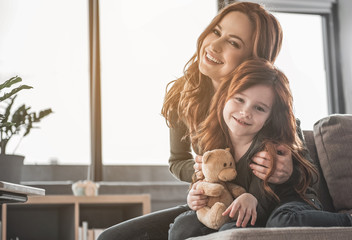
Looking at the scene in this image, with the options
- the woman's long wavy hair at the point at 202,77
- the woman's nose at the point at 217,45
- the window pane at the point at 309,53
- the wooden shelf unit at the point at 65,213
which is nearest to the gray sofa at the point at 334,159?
the woman's long wavy hair at the point at 202,77

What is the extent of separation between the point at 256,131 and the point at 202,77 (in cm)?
25

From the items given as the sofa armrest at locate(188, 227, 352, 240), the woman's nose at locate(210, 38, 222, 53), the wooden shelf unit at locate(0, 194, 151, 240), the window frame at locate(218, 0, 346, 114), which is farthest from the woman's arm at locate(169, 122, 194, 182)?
the window frame at locate(218, 0, 346, 114)

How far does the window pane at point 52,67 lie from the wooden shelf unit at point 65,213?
1.15 ft

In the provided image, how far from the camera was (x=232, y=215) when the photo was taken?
1.22 m

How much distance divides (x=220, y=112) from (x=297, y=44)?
2759 millimetres

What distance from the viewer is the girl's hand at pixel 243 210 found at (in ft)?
3.97

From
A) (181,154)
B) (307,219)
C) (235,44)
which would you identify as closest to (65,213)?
(181,154)

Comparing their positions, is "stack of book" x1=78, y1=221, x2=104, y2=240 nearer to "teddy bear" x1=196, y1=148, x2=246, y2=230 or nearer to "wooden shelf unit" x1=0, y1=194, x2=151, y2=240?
"wooden shelf unit" x1=0, y1=194, x2=151, y2=240

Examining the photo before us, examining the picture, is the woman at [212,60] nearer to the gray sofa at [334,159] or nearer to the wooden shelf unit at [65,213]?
the gray sofa at [334,159]

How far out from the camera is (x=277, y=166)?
1295mm

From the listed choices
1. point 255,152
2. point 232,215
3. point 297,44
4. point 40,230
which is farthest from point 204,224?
point 297,44

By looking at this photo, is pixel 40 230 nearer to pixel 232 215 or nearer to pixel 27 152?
pixel 27 152

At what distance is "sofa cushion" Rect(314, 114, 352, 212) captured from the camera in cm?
151

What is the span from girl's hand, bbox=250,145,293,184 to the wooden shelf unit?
1.99 meters
